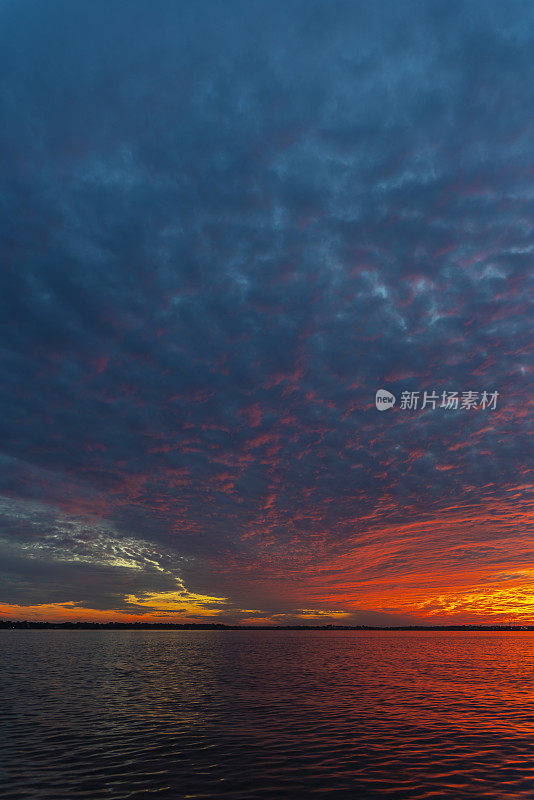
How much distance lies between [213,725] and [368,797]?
16.3 m

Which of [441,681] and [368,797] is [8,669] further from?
[368,797]

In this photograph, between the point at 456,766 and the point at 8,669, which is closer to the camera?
the point at 456,766

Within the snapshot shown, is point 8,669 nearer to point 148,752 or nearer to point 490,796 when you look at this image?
point 148,752

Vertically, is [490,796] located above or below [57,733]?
above

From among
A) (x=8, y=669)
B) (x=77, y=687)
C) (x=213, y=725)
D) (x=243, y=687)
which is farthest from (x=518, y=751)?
(x=8, y=669)

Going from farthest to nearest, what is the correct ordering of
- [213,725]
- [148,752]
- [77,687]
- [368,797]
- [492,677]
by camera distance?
1. [492,677]
2. [77,687]
3. [213,725]
4. [148,752]
5. [368,797]

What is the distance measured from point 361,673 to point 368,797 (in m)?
51.2

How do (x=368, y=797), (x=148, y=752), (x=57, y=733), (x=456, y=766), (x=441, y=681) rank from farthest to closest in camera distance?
(x=441, y=681)
(x=57, y=733)
(x=148, y=752)
(x=456, y=766)
(x=368, y=797)

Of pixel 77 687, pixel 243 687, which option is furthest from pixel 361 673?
pixel 77 687

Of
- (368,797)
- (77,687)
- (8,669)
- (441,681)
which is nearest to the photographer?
(368,797)

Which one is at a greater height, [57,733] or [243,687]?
[57,733]

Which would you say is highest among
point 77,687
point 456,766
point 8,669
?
point 456,766

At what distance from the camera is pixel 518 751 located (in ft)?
88.0

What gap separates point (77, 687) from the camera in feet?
163
